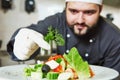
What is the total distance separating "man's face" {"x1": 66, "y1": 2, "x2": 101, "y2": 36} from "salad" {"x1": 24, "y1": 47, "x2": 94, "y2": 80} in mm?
234

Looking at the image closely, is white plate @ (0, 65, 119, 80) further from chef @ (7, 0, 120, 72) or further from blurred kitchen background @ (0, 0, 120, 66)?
blurred kitchen background @ (0, 0, 120, 66)

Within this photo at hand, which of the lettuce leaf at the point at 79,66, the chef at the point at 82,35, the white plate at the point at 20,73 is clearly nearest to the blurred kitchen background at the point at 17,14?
the chef at the point at 82,35

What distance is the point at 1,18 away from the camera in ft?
7.04

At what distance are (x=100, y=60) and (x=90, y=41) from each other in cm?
8

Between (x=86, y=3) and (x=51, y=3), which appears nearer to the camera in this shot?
(x=86, y=3)

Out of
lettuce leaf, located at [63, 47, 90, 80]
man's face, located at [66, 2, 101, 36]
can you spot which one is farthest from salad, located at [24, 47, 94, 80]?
man's face, located at [66, 2, 101, 36]

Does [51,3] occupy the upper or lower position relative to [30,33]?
lower

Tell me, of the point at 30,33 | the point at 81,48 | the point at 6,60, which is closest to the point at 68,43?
the point at 81,48

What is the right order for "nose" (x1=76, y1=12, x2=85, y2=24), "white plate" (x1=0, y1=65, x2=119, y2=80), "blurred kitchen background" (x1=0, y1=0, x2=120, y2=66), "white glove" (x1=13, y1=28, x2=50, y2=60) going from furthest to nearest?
"blurred kitchen background" (x1=0, y1=0, x2=120, y2=66) < "nose" (x1=76, y1=12, x2=85, y2=24) < "white glove" (x1=13, y1=28, x2=50, y2=60) < "white plate" (x1=0, y1=65, x2=119, y2=80)

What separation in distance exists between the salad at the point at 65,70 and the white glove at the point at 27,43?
0.25 ft

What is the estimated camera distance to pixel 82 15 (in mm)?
1109

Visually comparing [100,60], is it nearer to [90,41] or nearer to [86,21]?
[90,41]

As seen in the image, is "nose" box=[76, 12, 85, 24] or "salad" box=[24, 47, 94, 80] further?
"nose" box=[76, 12, 85, 24]

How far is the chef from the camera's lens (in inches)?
41.9
